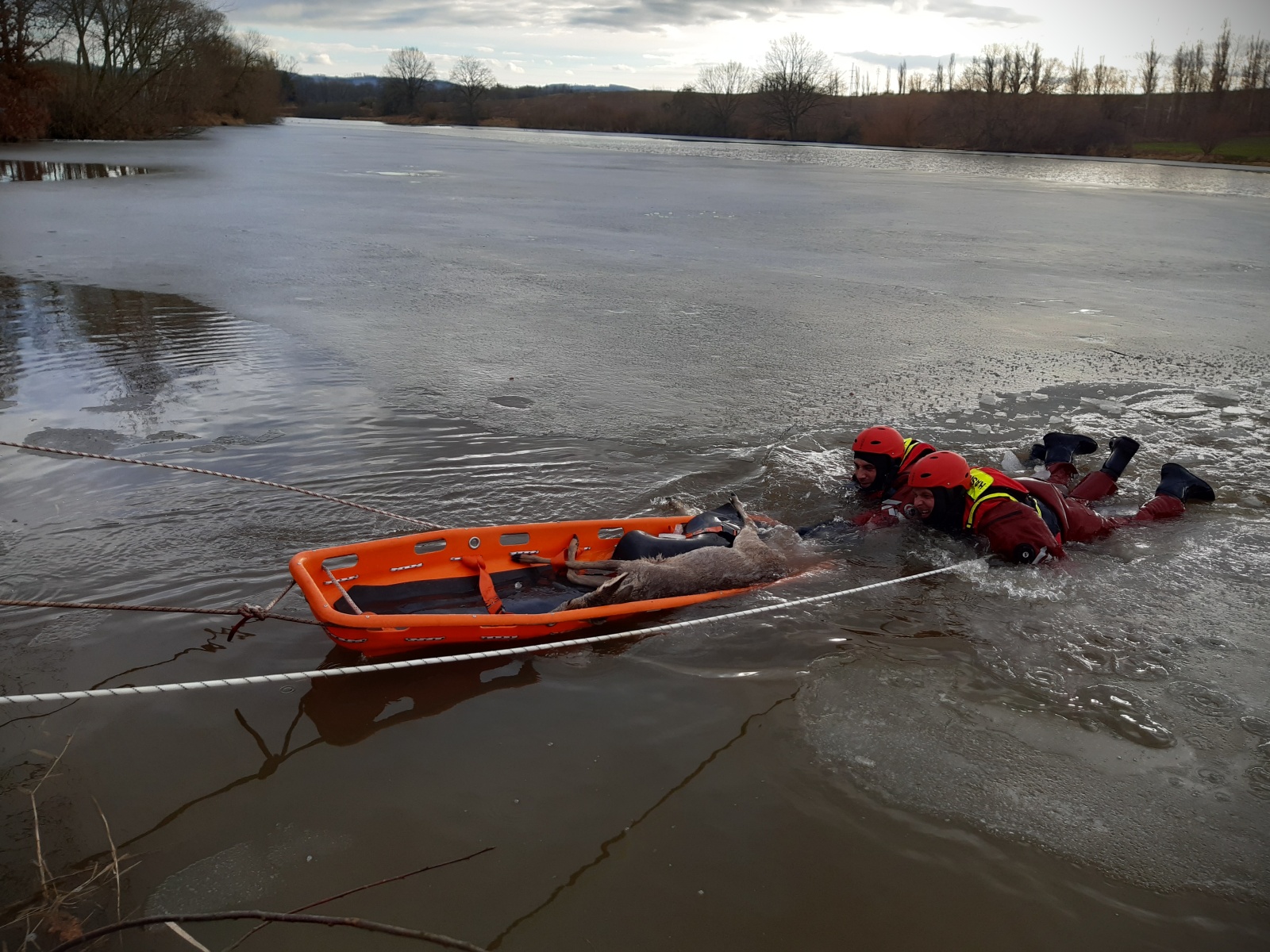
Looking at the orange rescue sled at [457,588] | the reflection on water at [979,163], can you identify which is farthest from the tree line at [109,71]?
the orange rescue sled at [457,588]

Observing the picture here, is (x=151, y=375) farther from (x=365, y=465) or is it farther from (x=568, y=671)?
(x=568, y=671)

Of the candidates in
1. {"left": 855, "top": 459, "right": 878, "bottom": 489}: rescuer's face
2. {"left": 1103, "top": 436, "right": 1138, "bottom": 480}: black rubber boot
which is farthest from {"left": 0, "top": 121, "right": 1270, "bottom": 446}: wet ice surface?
{"left": 1103, "top": 436, "right": 1138, "bottom": 480}: black rubber boot

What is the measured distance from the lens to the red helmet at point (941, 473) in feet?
17.7

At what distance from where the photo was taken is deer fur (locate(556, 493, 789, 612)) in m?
4.58

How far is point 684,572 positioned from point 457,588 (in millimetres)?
1213

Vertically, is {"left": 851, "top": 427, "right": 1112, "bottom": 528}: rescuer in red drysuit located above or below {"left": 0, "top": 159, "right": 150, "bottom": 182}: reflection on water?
below

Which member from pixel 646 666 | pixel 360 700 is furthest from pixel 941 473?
pixel 360 700

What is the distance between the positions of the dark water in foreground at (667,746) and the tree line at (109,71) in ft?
112

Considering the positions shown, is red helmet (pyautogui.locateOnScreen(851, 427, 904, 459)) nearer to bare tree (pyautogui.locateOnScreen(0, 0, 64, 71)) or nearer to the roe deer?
the roe deer

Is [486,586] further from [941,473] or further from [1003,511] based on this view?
[1003,511]

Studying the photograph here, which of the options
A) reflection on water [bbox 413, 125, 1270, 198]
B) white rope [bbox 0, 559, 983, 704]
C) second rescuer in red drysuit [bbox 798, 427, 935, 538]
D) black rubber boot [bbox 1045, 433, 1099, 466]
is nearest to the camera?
white rope [bbox 0, 559, 983, 704]

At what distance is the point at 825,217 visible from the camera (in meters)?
19.5

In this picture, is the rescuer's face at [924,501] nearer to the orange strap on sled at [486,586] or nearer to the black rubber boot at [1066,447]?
the black rubber boot at [1066,447]

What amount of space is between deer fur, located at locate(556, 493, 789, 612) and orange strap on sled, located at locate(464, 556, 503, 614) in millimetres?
317
